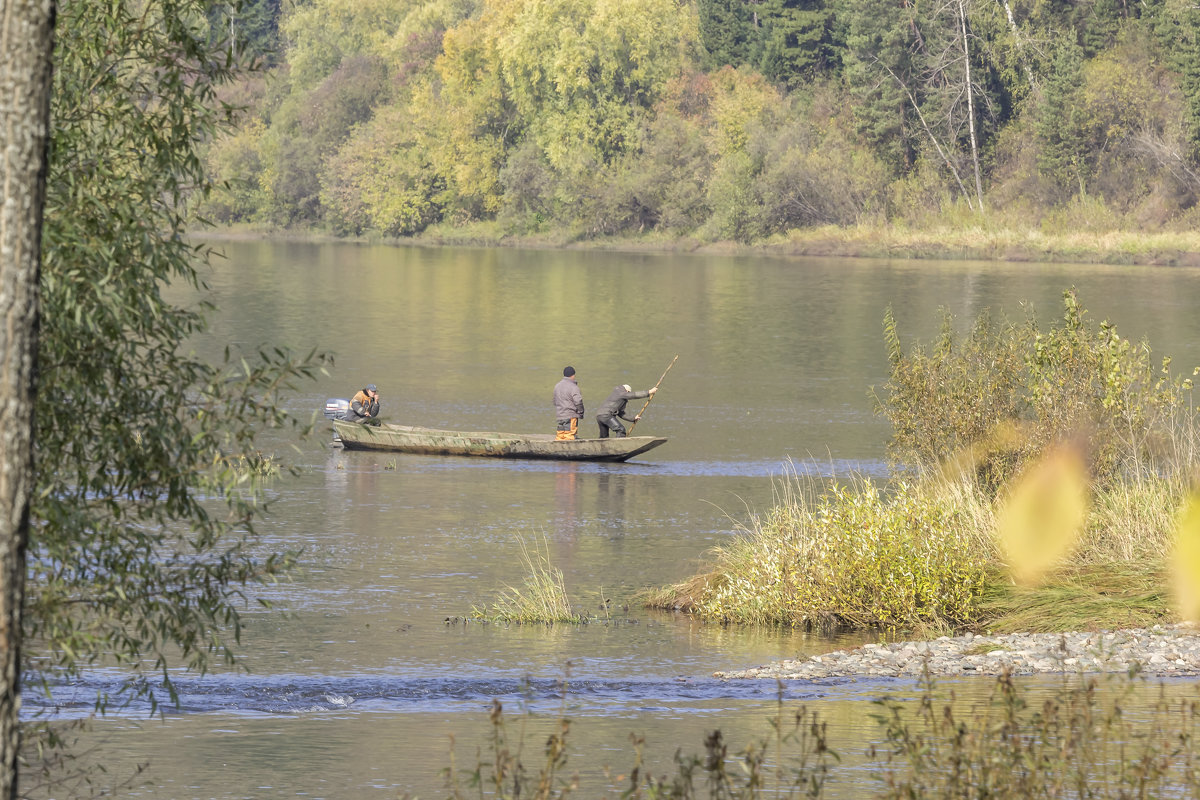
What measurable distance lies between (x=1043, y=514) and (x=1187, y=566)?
7.57ft

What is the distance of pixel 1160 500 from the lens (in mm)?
20984

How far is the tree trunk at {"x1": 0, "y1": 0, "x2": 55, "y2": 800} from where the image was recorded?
25.6ft

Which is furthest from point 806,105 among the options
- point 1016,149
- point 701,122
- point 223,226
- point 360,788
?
point 360,788

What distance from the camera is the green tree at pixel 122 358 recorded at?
10.4 meters

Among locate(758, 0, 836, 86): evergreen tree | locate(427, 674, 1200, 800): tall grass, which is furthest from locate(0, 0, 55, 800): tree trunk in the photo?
locate(758, 0, 836, 86): evergreen tree

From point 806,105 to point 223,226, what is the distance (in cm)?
5448

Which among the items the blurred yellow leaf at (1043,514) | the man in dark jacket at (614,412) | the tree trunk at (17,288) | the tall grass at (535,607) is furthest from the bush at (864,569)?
the man in dark jacket at (614,412)

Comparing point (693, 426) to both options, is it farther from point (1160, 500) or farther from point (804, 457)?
point (1160, 500)

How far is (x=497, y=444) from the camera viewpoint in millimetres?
36625

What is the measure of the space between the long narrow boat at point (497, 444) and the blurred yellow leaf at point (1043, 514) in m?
13.7

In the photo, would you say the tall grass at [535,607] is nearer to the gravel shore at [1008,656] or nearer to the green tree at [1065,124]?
the gravel shore at [1008,656]

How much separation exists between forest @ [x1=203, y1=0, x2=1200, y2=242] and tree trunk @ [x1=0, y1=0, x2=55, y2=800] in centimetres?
9965

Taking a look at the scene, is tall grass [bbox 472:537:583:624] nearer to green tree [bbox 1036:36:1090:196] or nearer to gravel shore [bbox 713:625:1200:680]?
gravel shore [bbox 713:625:1200:680]

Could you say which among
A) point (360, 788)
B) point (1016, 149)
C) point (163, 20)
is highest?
point (1016, 149)
